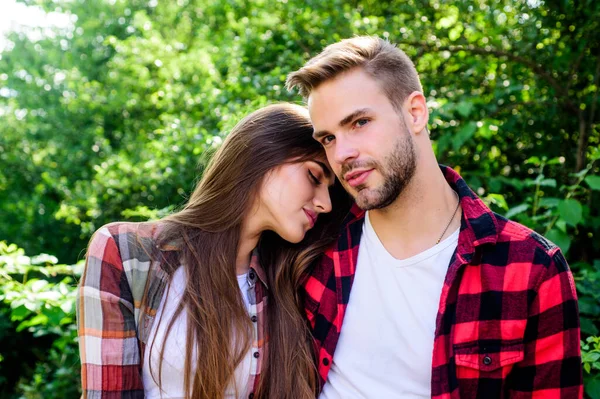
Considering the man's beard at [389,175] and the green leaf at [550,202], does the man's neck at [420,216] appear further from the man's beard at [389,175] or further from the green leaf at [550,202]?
the green leaf at [550,202]

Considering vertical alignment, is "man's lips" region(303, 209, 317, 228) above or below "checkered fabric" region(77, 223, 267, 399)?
above

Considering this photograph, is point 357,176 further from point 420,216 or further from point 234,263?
point 234,263

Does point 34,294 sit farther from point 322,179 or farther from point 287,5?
point 287,5

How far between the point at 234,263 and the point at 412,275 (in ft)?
2.38

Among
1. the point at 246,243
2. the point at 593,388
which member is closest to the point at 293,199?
the point at 246,243

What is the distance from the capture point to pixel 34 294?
9.82 feet

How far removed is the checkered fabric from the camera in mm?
2186

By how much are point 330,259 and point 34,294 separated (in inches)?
59.4

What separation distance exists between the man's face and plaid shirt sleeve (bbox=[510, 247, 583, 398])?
64cm

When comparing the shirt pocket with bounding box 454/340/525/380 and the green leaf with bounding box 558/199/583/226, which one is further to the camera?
the green leaf with bounding box 558/199/583/226

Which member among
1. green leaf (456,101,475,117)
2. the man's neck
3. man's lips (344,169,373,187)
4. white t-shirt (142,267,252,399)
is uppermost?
green leaf (456,101,475,117)

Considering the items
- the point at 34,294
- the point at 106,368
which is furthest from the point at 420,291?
the point at 34,294

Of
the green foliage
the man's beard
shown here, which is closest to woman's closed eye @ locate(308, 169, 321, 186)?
the man's beard

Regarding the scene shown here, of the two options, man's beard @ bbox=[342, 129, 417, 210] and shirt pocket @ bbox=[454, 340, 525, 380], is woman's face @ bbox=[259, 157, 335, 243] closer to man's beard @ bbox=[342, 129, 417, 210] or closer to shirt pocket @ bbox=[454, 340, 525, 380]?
man's beard @ bbox=[342, 129, 417, 210]
